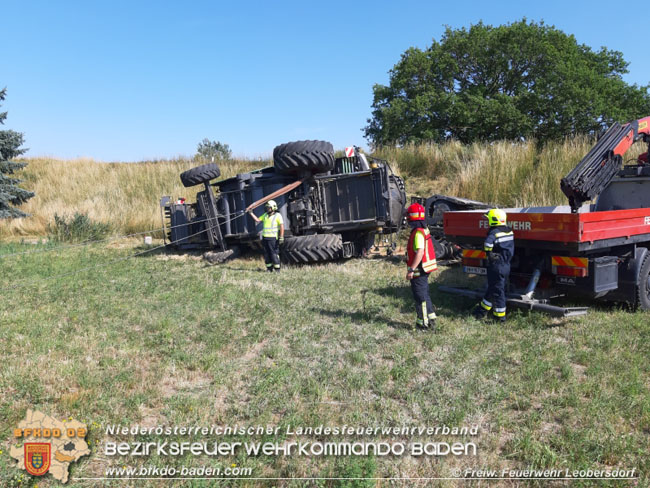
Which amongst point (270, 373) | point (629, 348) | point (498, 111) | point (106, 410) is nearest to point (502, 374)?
point (629, 348)

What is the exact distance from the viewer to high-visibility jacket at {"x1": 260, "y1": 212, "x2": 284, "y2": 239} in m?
9.27

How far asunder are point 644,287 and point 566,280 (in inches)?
48.3

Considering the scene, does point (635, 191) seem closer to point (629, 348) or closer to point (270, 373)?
point (629, 348)

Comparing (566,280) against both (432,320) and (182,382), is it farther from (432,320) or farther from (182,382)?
(182,382)

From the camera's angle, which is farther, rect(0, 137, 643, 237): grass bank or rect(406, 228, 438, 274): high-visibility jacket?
rect(0, 137, 643, 237): grass bank

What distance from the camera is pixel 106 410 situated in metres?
3.43

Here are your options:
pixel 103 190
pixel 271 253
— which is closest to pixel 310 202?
pixel 271 253

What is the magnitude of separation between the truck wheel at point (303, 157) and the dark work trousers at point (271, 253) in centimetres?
161

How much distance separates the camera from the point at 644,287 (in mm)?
6000

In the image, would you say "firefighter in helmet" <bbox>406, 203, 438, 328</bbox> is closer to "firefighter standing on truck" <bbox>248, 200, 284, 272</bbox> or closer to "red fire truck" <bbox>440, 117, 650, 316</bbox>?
"red fire truck" <bbox>440, 117, 650, 316</bbox>

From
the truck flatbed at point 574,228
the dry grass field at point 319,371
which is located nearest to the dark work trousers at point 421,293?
the dry grass field at point 319,371

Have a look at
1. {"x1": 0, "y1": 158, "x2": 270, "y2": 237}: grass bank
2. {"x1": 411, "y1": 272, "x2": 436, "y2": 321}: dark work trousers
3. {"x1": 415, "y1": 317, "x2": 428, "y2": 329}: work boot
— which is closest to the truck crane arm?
{"x1": 411, "y1": 272, "x2": 436, "y2": 321}: dark work trousers

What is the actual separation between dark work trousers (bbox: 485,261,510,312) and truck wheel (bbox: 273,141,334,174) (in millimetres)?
5007

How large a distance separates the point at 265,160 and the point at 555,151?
13.9 meters
